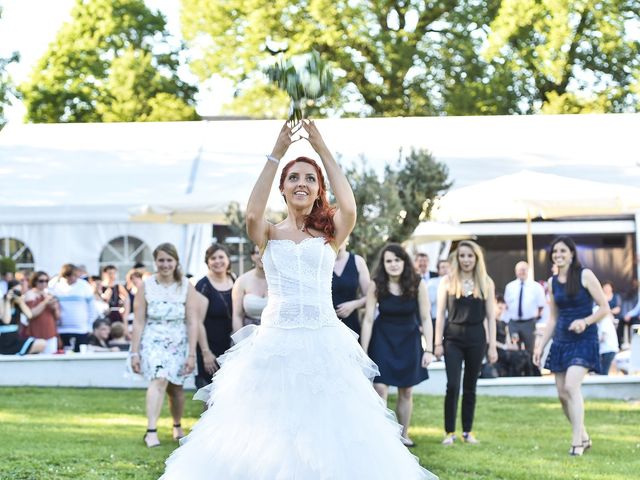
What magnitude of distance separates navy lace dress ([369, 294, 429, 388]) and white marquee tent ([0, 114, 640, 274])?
38.4 feet

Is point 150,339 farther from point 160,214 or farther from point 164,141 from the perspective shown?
point 164,141

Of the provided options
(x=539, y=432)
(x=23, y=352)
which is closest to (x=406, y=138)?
(x=23, y=352)

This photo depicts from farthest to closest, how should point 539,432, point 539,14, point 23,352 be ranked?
point 539,14
point 23,352
point 539,432

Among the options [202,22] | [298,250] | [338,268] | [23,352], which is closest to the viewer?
[298,250]

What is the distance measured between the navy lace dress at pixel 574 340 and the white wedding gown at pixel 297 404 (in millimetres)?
4494

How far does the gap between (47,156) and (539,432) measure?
687 inches

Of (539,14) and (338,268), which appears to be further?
(539,14)

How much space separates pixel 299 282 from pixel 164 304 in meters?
4.89

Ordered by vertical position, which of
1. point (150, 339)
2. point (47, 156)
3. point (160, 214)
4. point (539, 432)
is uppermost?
point (47, 156)

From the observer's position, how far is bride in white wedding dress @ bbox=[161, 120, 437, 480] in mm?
5648

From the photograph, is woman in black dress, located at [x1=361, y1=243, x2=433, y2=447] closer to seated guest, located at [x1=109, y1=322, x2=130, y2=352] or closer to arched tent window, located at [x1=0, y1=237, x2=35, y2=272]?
seated guest, located at [x1=109, y1=322, x2=130, y2=352]

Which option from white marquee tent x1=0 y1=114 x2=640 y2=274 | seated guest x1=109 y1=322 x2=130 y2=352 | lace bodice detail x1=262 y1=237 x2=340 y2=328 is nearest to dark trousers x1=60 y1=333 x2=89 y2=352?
seated guest x1=109 y1=322 x2=130 y2=352

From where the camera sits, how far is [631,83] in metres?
37.9

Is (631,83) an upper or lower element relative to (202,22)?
lower
